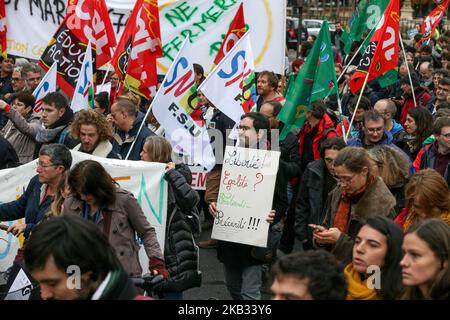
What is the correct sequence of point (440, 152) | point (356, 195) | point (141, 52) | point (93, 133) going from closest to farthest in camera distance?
point (356, 195)
point (93, 133)
point (440, 152)
point (141, 52)

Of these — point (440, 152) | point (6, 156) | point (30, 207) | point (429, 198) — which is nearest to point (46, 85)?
point (6, 156)

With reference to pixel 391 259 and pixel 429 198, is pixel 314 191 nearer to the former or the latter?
pixel 429 198

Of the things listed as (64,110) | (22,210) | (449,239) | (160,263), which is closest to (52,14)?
(64,110)

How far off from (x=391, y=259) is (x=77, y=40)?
618 centimetres

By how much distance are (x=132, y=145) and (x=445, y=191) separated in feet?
A: 9.93

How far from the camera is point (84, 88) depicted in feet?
28.0

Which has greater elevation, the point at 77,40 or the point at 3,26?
the point at 77,40

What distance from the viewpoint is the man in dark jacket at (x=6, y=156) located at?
7.05 metres

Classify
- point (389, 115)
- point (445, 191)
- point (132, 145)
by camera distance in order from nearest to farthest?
point (445, 191) < point (132, 145) < point (389, 115)

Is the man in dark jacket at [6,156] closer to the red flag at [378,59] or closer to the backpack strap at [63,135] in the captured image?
the backpack strap at [63,135]

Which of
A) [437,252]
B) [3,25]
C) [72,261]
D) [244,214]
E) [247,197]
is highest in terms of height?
[72,261]
